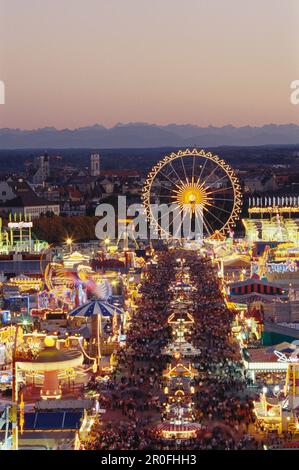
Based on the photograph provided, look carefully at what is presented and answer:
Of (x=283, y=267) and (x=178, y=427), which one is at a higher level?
(x=283, y=267)

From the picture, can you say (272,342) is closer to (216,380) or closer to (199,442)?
(216,380)

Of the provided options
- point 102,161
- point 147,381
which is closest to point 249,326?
point 147,381

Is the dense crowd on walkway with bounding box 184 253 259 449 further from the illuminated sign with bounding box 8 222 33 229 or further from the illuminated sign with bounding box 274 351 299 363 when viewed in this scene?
the illuminated sign with bounding box 8 222 33 229

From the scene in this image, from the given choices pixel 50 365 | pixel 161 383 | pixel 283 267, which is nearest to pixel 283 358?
pixel 161 383

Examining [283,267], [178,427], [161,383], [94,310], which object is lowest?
[161,383]

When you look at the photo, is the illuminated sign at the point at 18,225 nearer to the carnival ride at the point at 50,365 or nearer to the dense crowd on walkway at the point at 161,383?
the dense crowd on walkway at the point at 161,383

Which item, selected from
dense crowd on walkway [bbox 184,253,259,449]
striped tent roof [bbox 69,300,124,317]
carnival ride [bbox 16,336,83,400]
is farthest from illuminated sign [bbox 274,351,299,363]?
striped tent roof [bbox 69,300,124,317]

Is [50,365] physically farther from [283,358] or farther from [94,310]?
[94,310]

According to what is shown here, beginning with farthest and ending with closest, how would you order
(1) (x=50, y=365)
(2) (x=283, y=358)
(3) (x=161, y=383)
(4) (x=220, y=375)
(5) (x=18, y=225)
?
(5) (x=18, y=225) → (4) (x=220, y=375) → (3) (x=161, y=383) → (1) (x=50, y=365) → (2) (x=283, y=358)

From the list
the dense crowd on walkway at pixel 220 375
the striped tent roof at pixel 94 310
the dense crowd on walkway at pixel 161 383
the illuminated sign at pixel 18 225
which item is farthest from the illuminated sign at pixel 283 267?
the illuminated sign at pixel 18 225

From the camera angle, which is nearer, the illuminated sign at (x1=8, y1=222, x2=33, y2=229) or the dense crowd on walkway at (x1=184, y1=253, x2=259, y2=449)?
the dense crowd on walkway at (x1=184, y1=253, x2=259, y2=449)
